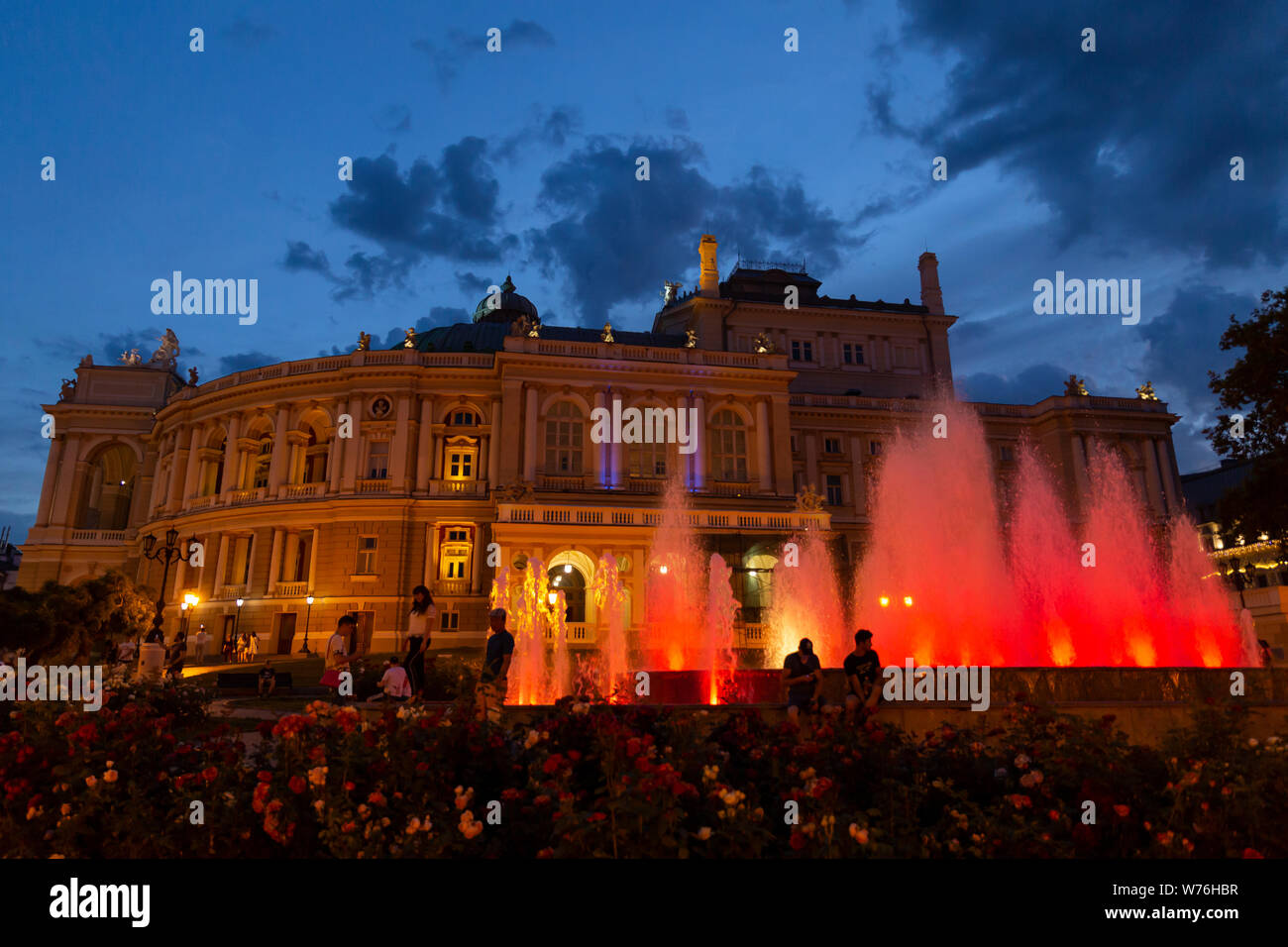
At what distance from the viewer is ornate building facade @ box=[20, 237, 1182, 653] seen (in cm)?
3928

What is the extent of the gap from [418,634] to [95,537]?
176 feet

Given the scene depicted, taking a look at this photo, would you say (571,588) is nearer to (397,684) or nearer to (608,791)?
(397,684)

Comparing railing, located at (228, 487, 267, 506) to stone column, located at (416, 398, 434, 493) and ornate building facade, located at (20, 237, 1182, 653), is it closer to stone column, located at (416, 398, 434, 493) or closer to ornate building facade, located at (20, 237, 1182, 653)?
ornate building facade, located at (20, 237, 1182, 653)

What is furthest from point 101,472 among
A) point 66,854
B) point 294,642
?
point 66,854

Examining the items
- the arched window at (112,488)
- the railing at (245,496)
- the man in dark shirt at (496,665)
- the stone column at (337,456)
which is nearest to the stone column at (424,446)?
the stone column at (337,456)

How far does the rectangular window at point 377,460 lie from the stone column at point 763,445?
21151 mm

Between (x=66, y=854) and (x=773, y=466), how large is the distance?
130 ft

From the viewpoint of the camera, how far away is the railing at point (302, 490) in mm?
43156

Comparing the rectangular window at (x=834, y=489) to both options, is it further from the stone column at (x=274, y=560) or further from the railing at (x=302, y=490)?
the stone column at (x=274, y=560)

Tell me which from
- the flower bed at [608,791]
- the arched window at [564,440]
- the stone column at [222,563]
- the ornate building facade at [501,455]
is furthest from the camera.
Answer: the stone column at [222,563]

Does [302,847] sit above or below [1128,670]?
below

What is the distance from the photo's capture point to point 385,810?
5172mm

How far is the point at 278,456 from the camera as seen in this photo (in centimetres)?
4472
